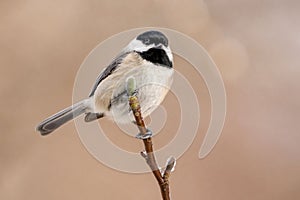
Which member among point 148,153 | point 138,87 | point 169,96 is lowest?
point 148,153

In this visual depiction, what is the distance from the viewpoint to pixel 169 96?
122 centimetres

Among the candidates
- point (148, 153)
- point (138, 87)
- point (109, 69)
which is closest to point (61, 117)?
point (109, 69)

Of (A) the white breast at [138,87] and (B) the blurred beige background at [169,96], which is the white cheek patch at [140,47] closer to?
(A) the white breast at [138,87]

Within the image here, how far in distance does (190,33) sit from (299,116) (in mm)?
417

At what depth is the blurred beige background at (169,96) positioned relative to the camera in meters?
1.30

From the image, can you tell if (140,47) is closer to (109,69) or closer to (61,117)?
(109,69)

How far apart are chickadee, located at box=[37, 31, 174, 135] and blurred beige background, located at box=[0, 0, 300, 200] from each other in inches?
6.1

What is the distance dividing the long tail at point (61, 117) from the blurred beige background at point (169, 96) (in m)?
0.02

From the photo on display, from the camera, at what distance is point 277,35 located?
4.71ft

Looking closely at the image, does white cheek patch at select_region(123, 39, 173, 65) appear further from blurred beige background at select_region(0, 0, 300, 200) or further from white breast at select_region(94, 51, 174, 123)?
blurred beige background at select_region(0, 0, 300, 200)

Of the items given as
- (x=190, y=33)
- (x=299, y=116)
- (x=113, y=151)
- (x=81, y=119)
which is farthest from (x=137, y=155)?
Result: (x=299, y=116)

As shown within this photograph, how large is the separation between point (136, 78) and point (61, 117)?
34 cm

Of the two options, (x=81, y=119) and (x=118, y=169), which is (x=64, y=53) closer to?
(x=81, y=119)

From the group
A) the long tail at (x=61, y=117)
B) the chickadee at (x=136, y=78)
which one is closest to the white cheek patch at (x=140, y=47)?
the chickadee at (x=136, y=78)
